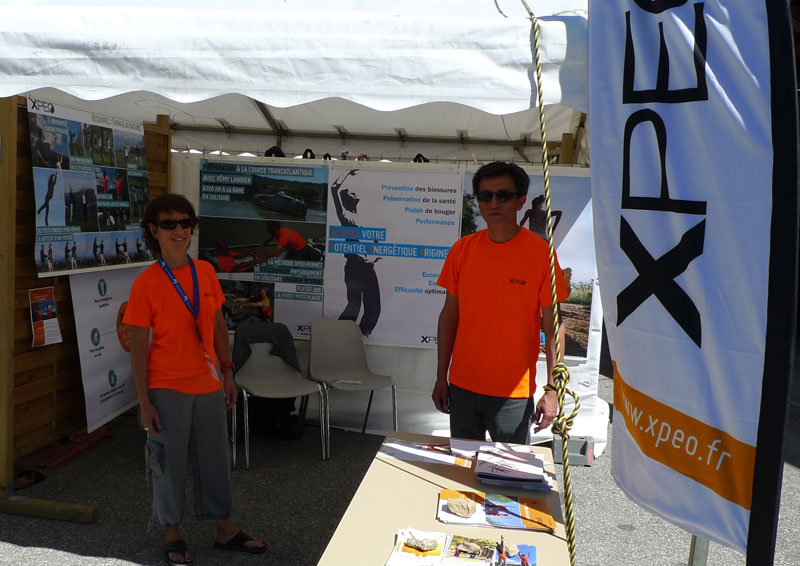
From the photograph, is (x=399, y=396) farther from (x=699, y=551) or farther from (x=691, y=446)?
(x=691, y=446)

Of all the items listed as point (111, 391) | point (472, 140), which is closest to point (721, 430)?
point (111, 391)

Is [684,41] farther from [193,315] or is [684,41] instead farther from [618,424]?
[193,315]

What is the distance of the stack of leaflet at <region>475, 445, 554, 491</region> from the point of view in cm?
210

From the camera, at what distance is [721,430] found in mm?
1186

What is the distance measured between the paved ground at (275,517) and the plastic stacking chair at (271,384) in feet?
0.72

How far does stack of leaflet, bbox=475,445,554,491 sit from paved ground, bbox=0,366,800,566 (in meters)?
1.20

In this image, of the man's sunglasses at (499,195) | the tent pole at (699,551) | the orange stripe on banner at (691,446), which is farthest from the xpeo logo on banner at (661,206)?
the man's sunglasses at (499,195)

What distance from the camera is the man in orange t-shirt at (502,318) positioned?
259 cm

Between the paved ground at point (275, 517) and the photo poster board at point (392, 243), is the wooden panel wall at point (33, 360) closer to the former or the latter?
the paved ground at point (275, 517)

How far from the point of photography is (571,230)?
460 cm

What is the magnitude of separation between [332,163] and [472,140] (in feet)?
9.24

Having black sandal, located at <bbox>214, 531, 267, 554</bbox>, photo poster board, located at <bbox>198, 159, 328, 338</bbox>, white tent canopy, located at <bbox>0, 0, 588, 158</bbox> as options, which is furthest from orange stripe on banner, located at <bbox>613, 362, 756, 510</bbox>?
photo poster board, located at <bbox>198, 159, 328, 338</bbox>

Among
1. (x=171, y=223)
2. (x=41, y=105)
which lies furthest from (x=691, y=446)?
(x=41, y=105)

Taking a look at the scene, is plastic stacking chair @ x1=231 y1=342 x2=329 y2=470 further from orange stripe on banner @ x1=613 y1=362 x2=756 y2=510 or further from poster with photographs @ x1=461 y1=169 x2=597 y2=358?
orange stripe on banner @ x1=613 y1=362 x2=756 y2=510
